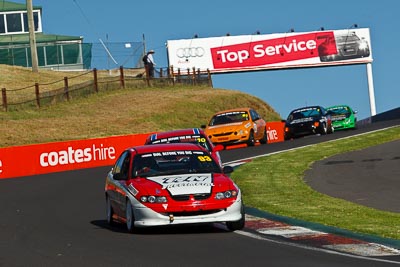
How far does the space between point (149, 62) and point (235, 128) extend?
2482 centimetres

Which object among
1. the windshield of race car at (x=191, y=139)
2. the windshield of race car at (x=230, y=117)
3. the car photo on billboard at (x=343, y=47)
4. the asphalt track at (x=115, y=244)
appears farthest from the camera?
the car photo on billboard at (x=343, y=47)

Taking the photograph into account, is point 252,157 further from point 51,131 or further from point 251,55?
point 251,55

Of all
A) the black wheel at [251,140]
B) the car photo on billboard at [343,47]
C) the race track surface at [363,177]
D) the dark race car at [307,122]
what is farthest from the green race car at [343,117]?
the car photo on billboard at [343,47]

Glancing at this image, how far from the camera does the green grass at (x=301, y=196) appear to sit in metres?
15.9

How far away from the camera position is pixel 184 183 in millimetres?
15258

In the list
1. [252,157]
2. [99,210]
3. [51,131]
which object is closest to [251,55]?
[51,131]

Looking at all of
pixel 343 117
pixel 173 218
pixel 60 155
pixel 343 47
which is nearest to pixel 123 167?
pixel 173 218

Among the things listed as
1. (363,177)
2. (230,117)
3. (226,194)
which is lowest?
(363,177)

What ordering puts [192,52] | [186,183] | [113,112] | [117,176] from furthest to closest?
[192,52], [113,112], [117,176], [186,183]

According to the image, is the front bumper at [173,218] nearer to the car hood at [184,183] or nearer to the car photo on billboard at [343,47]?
the car hood at [184,183]

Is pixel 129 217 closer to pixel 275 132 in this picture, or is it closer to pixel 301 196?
pixel 301 196

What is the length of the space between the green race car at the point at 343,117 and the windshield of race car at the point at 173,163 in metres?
32.5

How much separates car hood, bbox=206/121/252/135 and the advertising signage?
50986mm

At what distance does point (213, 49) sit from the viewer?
90438mm
